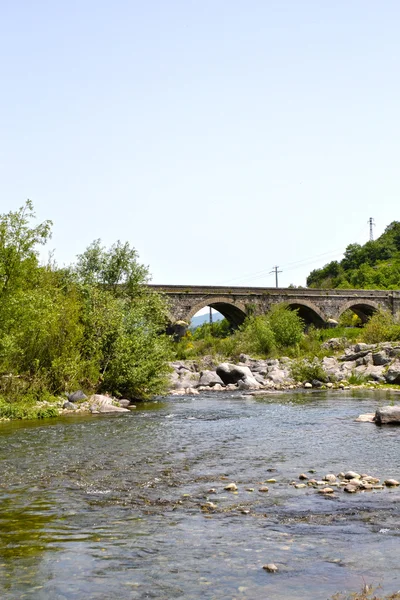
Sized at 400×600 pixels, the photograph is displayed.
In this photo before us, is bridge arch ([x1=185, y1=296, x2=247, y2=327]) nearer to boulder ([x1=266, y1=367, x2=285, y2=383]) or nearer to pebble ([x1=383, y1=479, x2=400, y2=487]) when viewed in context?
boulder ([x1=266, y1=367, x2=285, y2=383])

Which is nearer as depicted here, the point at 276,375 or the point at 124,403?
the point at 124,403

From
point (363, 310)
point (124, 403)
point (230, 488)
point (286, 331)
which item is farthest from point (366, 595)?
point (363, 310)

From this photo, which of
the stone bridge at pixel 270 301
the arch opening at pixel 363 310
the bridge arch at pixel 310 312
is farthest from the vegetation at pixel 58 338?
the arch opening at pixel 363 310

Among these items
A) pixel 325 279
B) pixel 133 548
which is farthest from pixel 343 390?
pixel 325 279

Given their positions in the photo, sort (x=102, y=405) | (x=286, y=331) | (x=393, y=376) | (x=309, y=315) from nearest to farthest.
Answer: (x=102, y=405) → (x=393, y=376) → (x=286, y=331) → (x=309, y=315)

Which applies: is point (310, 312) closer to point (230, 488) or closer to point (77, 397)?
point (77, 397)

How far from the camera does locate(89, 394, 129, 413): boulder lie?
2345 cm

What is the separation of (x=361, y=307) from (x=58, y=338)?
54183 mm

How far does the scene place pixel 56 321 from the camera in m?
25.6

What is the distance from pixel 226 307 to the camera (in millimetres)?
64562

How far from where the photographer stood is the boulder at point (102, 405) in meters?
23.5

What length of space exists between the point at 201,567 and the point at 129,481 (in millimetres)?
4697

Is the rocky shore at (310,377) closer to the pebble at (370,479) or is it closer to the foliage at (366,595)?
the pebble at (370,479)

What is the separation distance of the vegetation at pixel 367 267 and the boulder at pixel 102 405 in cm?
7190
